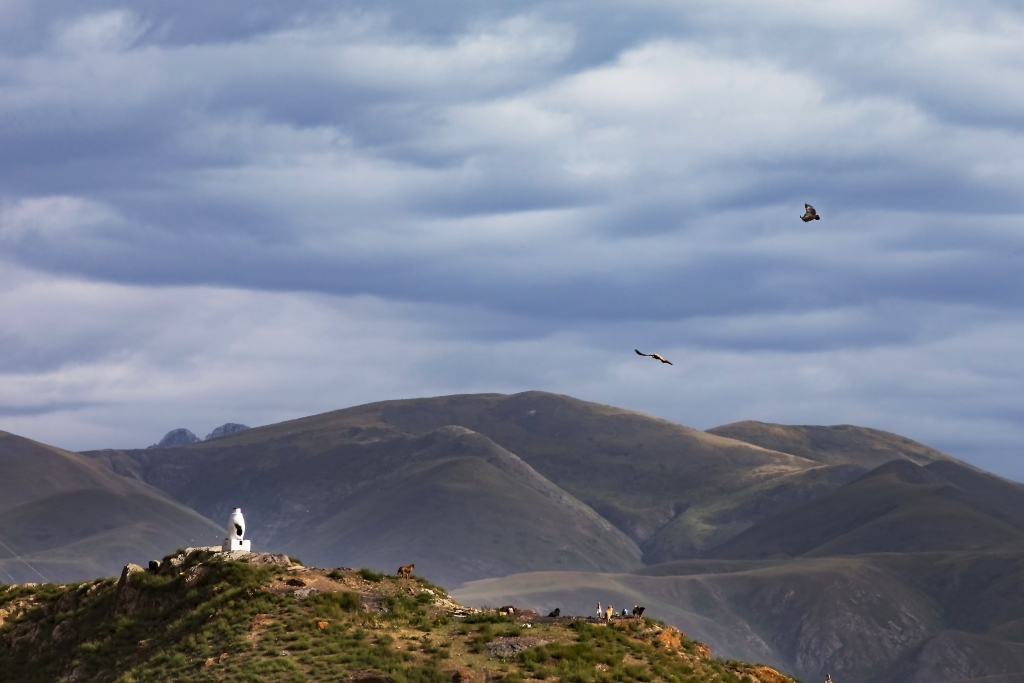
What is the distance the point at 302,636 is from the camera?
56125 mm

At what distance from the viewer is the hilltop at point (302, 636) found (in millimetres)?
54156

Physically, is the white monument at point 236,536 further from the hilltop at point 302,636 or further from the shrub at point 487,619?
the shrub at point 487,619

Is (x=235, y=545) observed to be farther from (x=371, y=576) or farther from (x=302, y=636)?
(x=302, y=636)

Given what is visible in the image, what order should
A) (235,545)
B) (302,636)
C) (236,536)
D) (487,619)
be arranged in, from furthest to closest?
(236,536)
(235,545)
(487,619)
(302,636)

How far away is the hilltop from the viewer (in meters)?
54.2

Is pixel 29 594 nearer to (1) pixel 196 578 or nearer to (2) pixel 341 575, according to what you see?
(1) pixel 196 578

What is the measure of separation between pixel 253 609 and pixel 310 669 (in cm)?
499

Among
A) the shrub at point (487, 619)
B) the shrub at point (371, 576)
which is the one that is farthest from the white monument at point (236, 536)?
the shrub at point (487, 619)

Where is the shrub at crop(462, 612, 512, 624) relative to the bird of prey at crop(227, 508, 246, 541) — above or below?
below

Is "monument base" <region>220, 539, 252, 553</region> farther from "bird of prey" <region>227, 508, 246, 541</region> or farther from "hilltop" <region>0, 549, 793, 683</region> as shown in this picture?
"hilltop" <region>0, 549, 793, 683</region>

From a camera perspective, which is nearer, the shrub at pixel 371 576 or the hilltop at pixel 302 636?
the hilltop at pixel 302 636

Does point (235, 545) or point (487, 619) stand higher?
point (235, 545)

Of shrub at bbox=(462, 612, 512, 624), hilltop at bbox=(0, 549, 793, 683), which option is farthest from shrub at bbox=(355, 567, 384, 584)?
shrub at bbox=(462, 612, 512, 624)

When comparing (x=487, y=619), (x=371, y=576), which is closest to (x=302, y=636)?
(x=487, y=619)
